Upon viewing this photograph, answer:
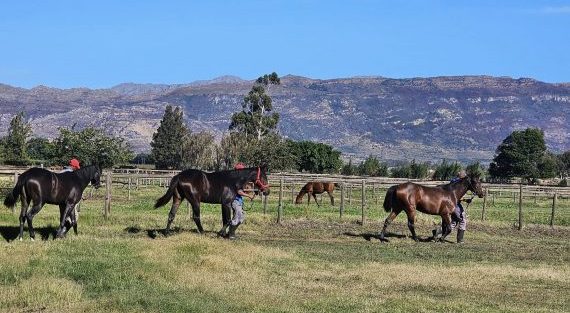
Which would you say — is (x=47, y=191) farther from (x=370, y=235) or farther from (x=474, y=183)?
(x=474, y=183)

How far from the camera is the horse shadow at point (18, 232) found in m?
19.0

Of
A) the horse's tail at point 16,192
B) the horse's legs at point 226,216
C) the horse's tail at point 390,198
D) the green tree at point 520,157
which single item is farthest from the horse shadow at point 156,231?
the green tree at point 520,157


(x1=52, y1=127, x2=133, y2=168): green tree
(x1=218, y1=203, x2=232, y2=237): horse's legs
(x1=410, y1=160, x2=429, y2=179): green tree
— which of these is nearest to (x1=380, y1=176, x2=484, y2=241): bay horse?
(x1=218, y1=203, x2=232, y2=237): horse's legs

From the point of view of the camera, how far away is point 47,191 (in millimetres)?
18016

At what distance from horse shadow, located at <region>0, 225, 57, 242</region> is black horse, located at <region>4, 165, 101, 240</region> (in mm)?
682

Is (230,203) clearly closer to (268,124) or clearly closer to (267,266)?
(267,266)

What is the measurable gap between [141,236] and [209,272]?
20.4ft

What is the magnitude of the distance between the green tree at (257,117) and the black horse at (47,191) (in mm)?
73268

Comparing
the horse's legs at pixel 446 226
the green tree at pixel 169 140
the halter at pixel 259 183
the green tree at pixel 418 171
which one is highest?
→ the green tree at pixel 169 140

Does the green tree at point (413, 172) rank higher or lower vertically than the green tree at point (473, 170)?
lower

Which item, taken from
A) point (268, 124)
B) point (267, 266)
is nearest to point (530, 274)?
point (267, 266)

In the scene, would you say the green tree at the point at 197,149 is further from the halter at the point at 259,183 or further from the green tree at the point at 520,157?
the halter at the point at 259,183

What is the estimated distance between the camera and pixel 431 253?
1934 cm

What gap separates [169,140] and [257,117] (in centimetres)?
2818
